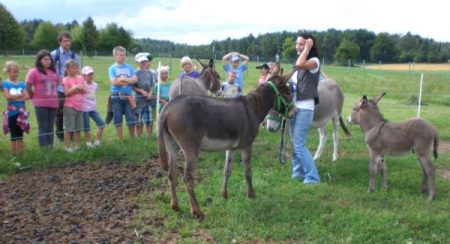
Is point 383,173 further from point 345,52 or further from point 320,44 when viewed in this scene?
point 320,44

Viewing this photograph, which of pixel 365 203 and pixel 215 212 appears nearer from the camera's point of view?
pixel 215 212

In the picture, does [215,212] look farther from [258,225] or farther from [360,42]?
[360,42]

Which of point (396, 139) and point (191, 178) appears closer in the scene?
point (191, 178)

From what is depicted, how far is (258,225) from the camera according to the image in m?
5.54

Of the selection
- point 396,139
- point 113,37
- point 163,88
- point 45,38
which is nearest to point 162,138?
point 396,139

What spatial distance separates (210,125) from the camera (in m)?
5.91

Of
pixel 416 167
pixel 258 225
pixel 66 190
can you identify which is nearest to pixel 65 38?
pixel 66 190

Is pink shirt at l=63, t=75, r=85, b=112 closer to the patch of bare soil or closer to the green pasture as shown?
the green pasture

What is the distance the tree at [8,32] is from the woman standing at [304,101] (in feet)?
195

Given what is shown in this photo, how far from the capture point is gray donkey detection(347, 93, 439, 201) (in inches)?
261

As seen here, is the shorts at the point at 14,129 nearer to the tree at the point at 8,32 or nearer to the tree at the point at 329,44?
the tree at the point at 8,32

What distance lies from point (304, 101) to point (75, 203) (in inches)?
150

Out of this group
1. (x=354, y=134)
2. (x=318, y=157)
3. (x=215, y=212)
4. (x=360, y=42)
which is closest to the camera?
(x=215, y=212)

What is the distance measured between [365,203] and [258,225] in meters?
1.80
